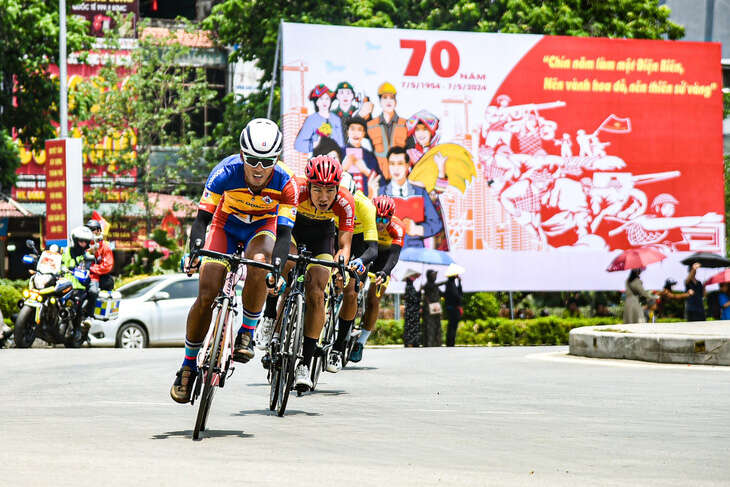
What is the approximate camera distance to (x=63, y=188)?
2766 centimetres

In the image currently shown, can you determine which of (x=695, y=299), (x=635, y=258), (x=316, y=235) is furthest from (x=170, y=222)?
(x=316, y=235)

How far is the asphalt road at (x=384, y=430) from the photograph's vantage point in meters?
6.54

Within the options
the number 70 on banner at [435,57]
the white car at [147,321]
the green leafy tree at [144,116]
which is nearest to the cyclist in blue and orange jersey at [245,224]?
the white car at [147,321]

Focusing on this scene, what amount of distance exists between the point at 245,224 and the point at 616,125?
877 inches

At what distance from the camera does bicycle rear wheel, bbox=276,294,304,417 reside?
9.41 m

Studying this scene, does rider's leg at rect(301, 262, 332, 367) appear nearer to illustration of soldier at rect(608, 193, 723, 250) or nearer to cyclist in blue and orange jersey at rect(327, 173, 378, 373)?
cyclist in blue and orange jersey at rect(327, 173, 378, 373)

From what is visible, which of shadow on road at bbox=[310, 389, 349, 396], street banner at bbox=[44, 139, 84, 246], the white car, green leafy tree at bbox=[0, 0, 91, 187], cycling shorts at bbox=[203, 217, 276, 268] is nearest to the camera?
cycling shorts at bbox=[203, 217, 276, 268]

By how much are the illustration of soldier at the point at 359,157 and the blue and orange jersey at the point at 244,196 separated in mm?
18867

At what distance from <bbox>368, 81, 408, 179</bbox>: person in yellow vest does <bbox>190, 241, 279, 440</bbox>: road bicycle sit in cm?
1986

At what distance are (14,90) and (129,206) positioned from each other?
7.98 m

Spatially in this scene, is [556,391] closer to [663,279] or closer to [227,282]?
[227,282]

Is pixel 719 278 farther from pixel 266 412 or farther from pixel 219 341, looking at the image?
pixel 219 341

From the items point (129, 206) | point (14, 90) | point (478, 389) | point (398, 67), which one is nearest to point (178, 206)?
point (129, 206)

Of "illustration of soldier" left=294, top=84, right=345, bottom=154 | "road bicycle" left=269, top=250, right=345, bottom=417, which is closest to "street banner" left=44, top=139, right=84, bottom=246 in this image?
"illustration of soldier" left=294, top=84, right=345, bottom=154
